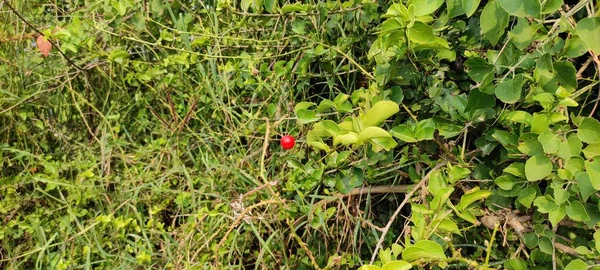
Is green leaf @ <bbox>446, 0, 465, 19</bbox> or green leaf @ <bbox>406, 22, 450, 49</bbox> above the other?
green leaf @ <bbox>446, 0, 465, 19</bbox>

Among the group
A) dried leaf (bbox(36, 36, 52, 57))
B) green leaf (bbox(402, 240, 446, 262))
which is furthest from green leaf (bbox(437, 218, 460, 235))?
dried leaf (bbox(36, 36, 52, 57))

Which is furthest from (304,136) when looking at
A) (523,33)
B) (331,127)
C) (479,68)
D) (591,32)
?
(591,32)

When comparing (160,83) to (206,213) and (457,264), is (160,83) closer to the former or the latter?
(206,213)

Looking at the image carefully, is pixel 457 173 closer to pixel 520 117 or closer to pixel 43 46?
pixel 520 117

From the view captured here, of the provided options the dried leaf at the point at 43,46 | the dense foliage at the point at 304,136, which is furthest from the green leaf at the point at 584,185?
the dried leaf at the point at 43,46

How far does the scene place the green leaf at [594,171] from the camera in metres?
0.81

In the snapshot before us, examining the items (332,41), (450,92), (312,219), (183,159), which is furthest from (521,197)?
(183,159)

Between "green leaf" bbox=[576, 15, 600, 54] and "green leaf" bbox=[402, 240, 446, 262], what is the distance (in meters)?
0.34

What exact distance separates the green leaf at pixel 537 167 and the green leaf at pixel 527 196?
70 millimetres

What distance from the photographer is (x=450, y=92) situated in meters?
1.10

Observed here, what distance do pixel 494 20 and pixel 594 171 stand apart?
0.27 m

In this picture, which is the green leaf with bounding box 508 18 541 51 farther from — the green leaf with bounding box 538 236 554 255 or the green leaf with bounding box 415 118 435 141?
the green leaf with bounding box 538 236 554 255

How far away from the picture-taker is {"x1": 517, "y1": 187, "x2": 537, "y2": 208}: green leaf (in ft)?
3.12

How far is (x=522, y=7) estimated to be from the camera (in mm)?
699
